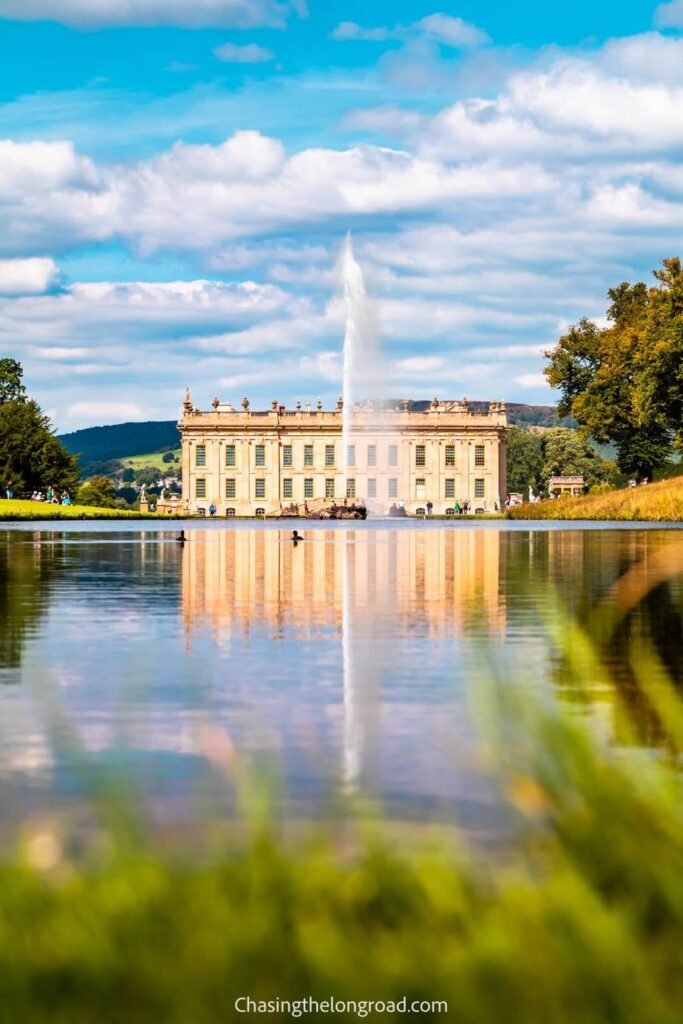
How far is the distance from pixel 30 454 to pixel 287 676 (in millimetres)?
100699

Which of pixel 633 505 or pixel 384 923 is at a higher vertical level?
pixel 633 505

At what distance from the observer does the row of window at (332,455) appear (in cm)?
17488

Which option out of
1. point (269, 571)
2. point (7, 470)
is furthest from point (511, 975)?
point (7, 470)

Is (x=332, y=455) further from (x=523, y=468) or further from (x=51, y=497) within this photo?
(x=51, y=497)

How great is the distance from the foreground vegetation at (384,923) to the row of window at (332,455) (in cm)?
16990

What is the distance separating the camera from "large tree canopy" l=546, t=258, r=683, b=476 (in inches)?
2778

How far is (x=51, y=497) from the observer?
109375mm

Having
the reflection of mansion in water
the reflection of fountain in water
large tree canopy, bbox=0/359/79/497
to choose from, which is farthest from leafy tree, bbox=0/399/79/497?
the reflection of fountain in water

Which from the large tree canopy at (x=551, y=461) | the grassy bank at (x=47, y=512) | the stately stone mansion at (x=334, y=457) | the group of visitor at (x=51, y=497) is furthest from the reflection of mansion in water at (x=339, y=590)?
the stately stone mansion at (x=334, y=457)

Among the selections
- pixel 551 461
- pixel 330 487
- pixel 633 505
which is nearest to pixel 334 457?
pixel 330 487

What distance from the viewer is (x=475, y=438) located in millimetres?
174875

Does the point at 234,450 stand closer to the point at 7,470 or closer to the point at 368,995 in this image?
the point at 7,470

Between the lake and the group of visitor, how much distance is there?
80.9 meters

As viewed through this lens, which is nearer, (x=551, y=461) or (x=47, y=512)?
(x=47, y=512)
